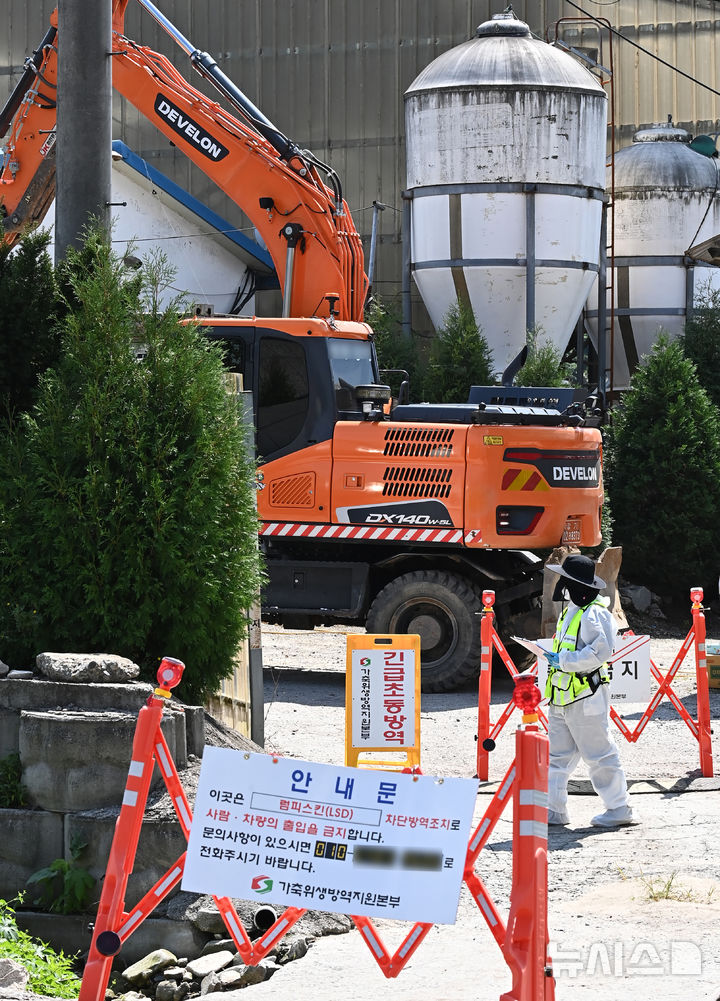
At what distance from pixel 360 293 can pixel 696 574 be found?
8.34 metres

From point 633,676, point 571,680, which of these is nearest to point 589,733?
point 571,680

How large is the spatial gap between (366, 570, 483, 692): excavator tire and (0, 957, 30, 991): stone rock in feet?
27.8

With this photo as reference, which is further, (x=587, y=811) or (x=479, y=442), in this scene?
(x=479, y=442)

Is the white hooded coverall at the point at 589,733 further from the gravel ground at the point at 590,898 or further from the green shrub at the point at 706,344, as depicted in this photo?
the green shrub at the point at 706,344

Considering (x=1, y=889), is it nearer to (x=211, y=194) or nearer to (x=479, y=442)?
(x=479, y=442)

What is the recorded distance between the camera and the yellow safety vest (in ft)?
28.5

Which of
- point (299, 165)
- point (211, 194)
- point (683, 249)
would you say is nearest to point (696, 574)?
point (683, 249)

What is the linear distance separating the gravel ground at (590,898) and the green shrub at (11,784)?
5.45 feet

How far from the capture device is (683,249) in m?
25.0

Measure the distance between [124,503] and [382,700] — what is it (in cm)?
236

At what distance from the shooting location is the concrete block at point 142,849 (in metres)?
6.48

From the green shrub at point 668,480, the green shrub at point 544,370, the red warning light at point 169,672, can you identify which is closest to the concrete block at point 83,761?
the red warning light at point 169,672

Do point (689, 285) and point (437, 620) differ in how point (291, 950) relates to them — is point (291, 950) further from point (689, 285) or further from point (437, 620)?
point (689, 285)

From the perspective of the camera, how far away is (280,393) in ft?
46.0
